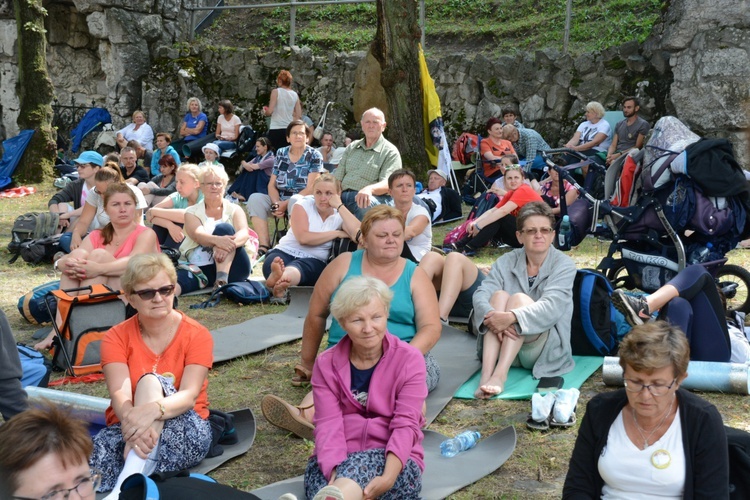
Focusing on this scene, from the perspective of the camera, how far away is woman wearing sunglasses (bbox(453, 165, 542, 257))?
8516 mm

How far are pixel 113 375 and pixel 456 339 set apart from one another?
261 centimetres

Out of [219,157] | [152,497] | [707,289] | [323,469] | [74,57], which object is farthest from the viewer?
[74,57]

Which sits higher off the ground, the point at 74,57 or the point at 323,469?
the point at 74,57

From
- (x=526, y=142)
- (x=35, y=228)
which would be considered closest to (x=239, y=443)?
(x=35, y=228)

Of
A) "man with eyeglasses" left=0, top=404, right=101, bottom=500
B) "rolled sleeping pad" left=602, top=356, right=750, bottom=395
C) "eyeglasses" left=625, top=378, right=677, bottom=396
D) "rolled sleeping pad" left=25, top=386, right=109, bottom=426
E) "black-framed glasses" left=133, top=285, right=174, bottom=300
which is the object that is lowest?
"rolled sleeping pad" left=25, top=386, right=109, bottom=426

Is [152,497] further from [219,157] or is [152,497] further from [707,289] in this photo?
[219,157]

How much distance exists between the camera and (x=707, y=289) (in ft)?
15.6

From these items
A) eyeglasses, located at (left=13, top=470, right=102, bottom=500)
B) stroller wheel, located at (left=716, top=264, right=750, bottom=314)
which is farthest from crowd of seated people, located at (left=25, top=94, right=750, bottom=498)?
stroller wheel, located at (left=716, top=264, right=750, bottom=314)

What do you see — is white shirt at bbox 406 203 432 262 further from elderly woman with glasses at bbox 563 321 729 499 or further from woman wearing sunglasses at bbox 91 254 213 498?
elderly woman with glasses at bbox 563 321 729 499

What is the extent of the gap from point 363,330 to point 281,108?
33.6 ft

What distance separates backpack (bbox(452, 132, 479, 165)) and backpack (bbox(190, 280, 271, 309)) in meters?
6.13

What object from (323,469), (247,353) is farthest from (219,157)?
(323,469)

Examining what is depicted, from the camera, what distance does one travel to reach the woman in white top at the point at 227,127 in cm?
1417

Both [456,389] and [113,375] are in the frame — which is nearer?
[113,375]
